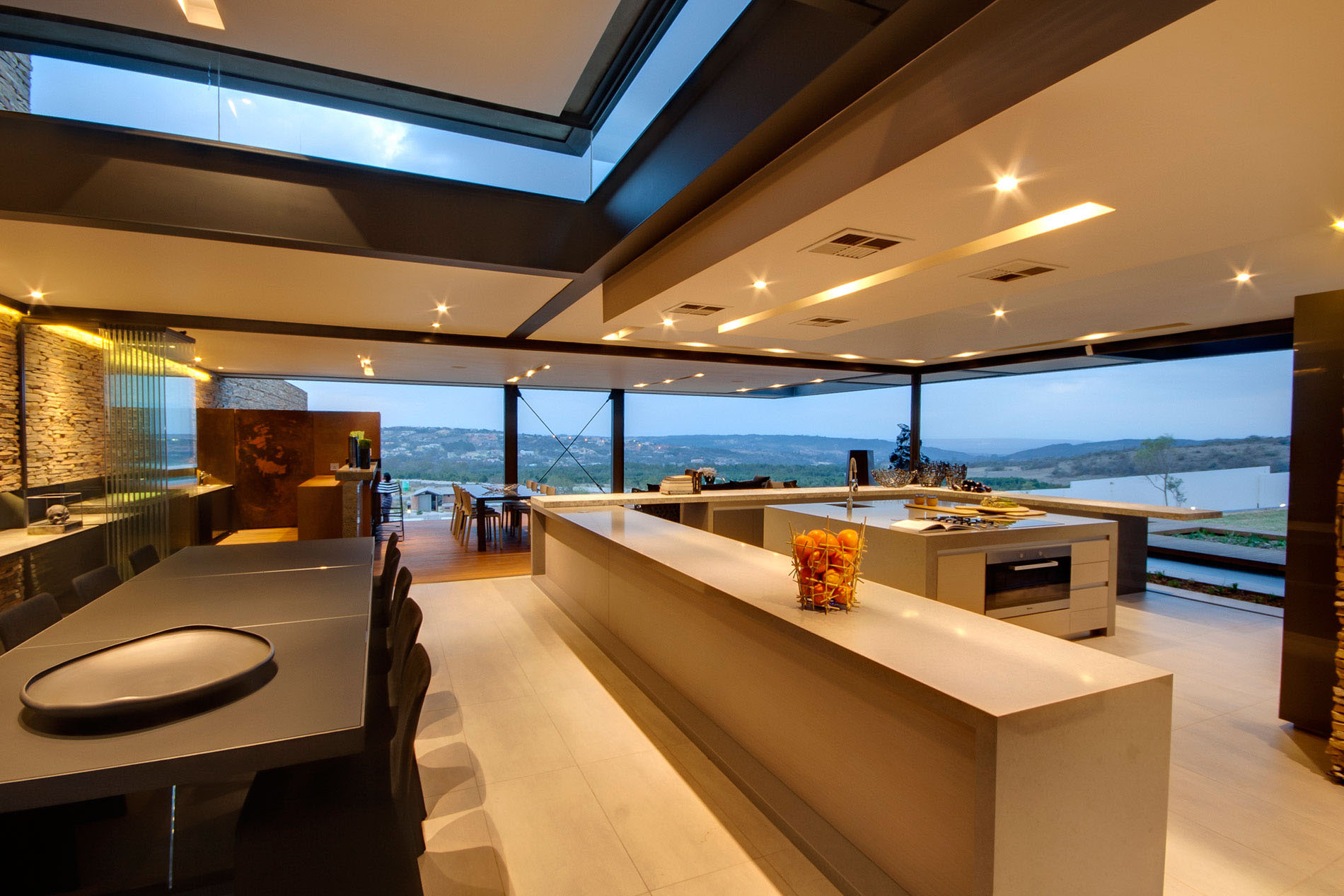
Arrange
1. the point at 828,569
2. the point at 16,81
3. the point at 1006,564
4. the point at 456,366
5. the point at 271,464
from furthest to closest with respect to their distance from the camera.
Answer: the point at 271,464
the point at 456,366
the point at 1006,564
the point at 16,81
the point at 828,569

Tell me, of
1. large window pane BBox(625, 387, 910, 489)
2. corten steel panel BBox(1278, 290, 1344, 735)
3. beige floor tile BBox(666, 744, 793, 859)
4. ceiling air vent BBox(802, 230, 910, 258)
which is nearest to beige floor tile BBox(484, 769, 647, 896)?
beige floor tile BBox(666, 744, 793, 859)

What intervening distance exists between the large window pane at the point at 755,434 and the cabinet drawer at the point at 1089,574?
700 cm

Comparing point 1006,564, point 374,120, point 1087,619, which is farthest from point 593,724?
point 1087,619

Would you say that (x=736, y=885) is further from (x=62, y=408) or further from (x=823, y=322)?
(x=62, y=408)

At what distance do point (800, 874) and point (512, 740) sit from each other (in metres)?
1.43

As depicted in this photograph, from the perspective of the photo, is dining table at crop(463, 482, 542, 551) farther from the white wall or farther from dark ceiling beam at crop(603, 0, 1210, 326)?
the white wall

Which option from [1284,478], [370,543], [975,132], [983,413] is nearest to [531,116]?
[975,132]

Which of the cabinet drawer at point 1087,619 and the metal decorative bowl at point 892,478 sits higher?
the metal decorative bowl at point 892,478

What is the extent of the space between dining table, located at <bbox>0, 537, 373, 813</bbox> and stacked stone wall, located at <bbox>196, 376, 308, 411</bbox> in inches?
312

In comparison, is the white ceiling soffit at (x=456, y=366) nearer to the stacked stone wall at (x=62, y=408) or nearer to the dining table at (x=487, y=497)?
the stacked stone wall at (x=62, y=408)

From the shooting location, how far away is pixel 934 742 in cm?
153

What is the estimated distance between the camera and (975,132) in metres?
1.45

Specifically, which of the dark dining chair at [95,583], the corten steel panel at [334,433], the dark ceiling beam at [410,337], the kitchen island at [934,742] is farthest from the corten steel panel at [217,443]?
the kitchen island at [934,742]

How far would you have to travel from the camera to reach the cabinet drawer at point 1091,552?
4141 millimetres
